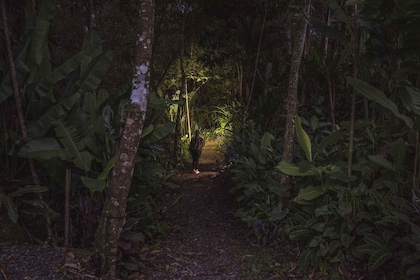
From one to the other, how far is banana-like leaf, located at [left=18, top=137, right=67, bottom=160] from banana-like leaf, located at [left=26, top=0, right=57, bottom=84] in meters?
0.73

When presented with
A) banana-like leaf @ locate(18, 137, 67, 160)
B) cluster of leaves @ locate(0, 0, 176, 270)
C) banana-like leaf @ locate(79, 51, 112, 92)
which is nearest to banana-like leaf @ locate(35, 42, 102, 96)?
cluster of leaves @ locate(0, 0, 176, 270)

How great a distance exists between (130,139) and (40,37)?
1508 mm

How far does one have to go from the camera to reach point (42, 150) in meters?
3.59

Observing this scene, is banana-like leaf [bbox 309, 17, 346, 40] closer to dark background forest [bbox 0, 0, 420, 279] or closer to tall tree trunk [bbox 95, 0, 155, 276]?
dark background forest [bbox 0, 0, 420, 279]

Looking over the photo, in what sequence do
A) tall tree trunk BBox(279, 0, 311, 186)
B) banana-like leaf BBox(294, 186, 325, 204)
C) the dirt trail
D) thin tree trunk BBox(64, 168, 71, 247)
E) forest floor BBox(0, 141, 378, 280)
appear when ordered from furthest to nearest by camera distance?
tall tree trunk BBox(279, 0, 311, 186)
the dirt trail
banana-like leaf BBox(294, 186, 325, 204)
thin tree trunk BBox(64, 168, 71, 247)
forest floor BBox(0, 141, 378, 280)

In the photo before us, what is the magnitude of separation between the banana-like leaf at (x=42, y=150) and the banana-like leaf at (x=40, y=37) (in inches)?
28.9

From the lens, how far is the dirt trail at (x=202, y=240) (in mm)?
4188

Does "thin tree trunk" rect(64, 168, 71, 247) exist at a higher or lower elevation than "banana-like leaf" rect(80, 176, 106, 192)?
lower

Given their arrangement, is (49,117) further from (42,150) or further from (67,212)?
(67,212)

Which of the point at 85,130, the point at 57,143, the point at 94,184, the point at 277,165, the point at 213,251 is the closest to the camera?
the point at 94,184

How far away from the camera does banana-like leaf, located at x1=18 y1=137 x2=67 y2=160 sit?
11.6ft

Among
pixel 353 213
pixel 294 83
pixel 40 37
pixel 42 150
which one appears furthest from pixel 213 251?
pixel 40 37

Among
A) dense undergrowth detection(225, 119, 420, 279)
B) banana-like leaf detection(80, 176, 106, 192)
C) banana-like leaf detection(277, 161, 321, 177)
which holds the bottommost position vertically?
dense undergrowth detection(225, 119, 420, 279)

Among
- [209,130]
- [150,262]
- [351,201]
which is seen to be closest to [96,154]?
[150,262]
